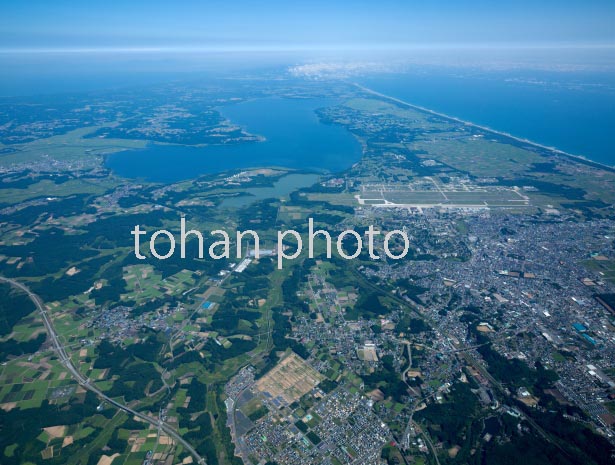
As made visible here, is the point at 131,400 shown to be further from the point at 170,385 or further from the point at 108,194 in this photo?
the point at 108,194

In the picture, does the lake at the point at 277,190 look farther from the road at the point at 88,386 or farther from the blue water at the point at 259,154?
the road at the point at 88,386

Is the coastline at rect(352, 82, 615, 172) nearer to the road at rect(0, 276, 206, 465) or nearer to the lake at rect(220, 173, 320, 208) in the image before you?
the lake at rect(220, 173, 320, 208)

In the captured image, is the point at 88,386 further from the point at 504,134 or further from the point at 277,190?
the point at 504,134

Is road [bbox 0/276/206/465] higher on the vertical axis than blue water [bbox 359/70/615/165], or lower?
higher

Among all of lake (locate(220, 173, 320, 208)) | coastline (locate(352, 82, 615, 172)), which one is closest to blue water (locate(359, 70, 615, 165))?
coastline (locate(352, 82, 615, 172))

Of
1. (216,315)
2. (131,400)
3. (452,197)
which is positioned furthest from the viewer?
(452,197)

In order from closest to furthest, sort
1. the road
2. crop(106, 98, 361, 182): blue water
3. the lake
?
the road → the lake → crop(106, 98, 361, 182): blue water

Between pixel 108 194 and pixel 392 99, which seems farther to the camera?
pixel 392 99

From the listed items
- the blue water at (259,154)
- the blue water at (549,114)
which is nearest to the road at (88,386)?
the blue water at (259,154)

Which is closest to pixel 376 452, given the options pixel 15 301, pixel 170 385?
pixel 170 385
